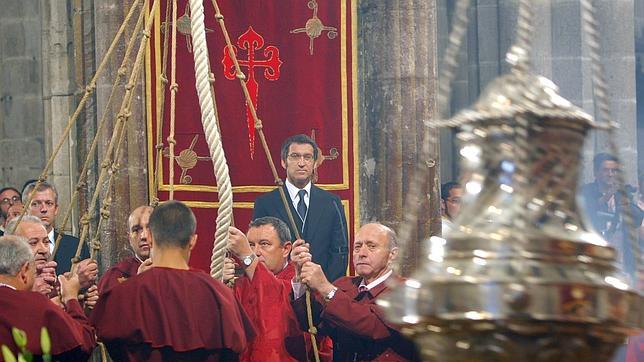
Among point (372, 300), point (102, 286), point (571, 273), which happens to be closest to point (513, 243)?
point (571, 273)

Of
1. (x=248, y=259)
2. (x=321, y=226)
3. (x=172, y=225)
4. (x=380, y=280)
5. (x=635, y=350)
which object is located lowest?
(x=635, y=350)

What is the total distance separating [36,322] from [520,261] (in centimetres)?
476

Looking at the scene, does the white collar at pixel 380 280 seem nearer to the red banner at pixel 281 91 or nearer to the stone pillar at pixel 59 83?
the red banner at pixel 281 91

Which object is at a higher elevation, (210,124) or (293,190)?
(210,124)

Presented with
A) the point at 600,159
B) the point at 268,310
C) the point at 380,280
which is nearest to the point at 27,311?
the point at 268,310

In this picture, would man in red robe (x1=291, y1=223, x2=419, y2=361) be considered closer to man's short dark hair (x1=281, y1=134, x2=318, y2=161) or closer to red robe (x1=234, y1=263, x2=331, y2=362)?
red robe (x1=234, y1=263, x2=331, y2=362)

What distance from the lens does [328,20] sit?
1113cm

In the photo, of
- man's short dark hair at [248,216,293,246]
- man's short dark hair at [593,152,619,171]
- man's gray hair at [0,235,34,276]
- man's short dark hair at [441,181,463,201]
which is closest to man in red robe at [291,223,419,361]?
man's short dark hair at [248,216,293,246]

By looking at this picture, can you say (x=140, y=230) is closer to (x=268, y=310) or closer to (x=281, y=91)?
(x=268, y=310)

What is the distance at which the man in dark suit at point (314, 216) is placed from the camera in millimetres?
10586

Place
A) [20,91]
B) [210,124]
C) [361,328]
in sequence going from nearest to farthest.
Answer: [210,124], [361,328], [20,91]

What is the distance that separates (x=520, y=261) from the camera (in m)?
3.37

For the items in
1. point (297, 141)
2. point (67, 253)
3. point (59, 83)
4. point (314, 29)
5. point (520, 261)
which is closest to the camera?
point (520, 261)

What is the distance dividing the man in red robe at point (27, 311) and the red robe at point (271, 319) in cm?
136
